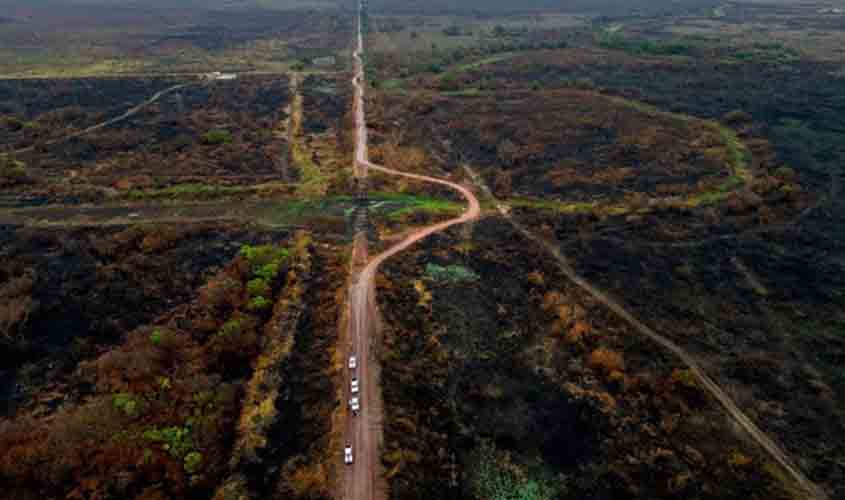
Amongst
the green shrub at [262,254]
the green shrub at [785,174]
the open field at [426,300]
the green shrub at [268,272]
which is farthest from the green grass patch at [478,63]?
the green shrub at [268,272]

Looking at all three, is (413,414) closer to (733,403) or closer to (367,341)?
(367,341)

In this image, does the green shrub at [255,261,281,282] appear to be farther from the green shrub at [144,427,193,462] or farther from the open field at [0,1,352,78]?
the open field at [0,1,352,78]

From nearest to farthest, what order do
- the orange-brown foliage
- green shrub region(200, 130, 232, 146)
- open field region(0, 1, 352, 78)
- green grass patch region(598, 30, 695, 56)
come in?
the orange-brown foliage, green shrub region(200, 130, 232, 146), open field region(0, 1, 352, 78), green grass patch region(598, 30, 695, 56)

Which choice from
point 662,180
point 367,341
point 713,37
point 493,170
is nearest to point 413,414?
point 367,341

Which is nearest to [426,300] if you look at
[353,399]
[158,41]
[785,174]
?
[353,399]

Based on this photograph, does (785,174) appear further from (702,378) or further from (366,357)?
(366,357)

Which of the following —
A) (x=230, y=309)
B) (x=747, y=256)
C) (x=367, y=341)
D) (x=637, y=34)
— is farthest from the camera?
(x=637, y=34)

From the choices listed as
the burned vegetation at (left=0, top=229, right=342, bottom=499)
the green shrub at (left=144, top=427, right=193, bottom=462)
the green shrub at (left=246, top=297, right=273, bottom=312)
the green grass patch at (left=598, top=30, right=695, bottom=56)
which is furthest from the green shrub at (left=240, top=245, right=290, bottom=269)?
the green grass patch at (left=598, top=30, right=695, bottom=56)
